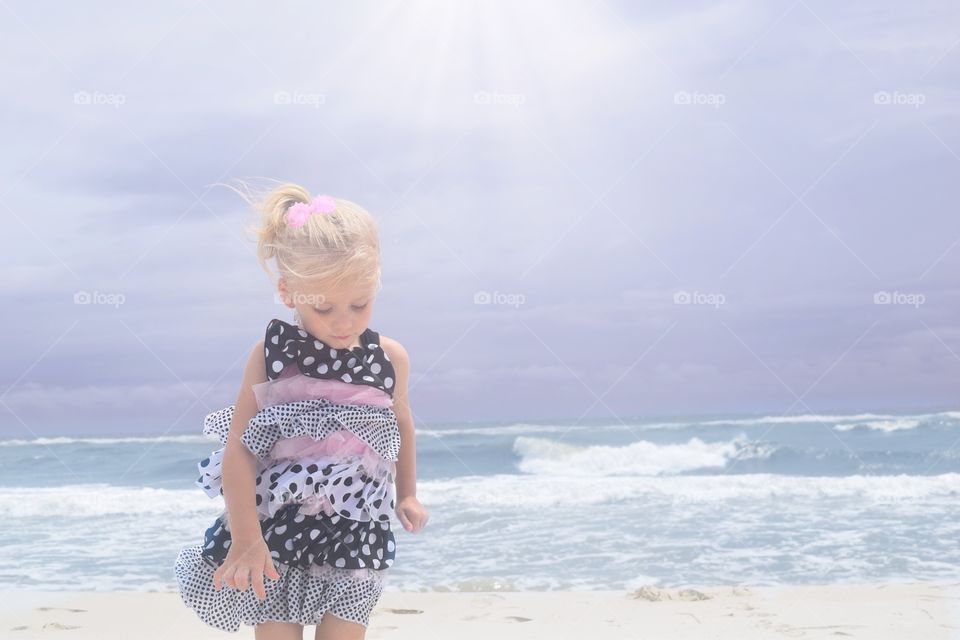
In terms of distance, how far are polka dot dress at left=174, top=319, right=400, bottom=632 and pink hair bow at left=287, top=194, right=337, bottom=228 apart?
0.26 m

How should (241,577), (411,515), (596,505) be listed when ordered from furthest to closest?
1. (596,505)
2. (411,515)
3. (241,577)

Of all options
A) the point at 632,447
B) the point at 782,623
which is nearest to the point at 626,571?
the point at 782,623

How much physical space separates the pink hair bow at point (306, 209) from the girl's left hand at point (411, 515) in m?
0.77

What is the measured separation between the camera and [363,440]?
241cm

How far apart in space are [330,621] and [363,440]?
17.2 inches

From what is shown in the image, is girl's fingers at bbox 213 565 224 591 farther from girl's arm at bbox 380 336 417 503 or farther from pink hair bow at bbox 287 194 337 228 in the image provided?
pink hair bow at bbox 287 194 337 228

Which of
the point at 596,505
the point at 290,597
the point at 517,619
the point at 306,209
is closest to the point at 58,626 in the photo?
the point at 517,619

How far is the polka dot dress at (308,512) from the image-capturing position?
7.69 ft

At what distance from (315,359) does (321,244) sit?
292mm

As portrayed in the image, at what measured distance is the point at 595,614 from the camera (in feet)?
17.4

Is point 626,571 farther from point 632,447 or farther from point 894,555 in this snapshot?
point 632,447

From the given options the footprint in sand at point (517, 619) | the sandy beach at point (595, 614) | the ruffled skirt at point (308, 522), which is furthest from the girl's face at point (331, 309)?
the footprint in sand at point (517, 619)

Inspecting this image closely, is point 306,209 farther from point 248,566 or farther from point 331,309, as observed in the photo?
point 248,566

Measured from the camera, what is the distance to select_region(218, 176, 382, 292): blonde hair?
231 centimetres
